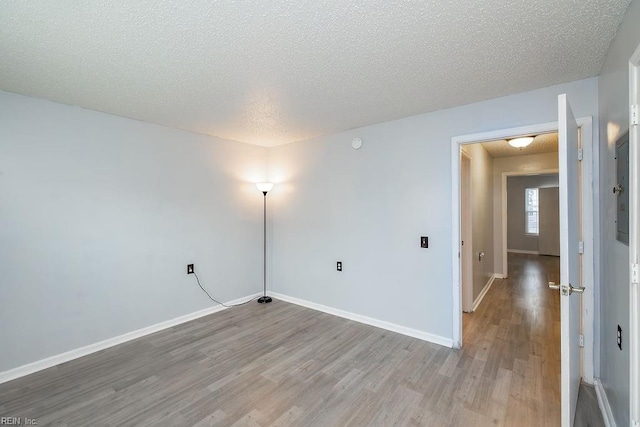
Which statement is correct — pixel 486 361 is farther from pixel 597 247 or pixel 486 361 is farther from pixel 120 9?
pixel 120 9

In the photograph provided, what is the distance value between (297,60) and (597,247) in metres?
2.57

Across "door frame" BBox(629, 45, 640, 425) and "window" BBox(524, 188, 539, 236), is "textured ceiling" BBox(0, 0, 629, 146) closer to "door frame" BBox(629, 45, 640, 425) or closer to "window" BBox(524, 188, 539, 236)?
"door frame" BBox(629, 45, 640, 425)

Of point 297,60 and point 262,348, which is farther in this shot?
point 262,348

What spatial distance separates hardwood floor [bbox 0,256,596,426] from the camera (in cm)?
185

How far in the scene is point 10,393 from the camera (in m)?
2.07

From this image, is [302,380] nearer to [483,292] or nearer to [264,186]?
[264,186]

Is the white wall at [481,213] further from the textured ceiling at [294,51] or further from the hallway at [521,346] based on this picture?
the textured ceiling at [294,51]

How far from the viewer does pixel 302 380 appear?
2.22 m

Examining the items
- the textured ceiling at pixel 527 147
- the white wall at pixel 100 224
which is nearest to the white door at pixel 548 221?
the textured ceiling at pixel 527 147

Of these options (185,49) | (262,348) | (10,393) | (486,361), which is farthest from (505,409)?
(10,393)

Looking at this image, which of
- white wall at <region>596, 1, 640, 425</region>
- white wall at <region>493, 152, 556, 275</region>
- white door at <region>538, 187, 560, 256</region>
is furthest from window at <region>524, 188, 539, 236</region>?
white wall at <region>596, 1, 640, 425</region>

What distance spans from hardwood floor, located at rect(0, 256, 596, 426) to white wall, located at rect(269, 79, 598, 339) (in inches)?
18.2

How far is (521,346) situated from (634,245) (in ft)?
6.23

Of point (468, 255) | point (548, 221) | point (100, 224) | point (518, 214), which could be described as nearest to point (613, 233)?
point (468, 255)
